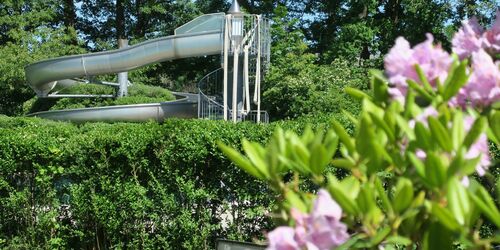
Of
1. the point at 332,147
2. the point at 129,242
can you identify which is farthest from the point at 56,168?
the point at 332,147

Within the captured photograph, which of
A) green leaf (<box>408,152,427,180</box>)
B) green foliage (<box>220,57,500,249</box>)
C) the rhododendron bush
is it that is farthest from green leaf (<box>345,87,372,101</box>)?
green leaf (<box>408,152,427,180</box>)

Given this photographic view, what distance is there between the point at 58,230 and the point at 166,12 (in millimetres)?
29533

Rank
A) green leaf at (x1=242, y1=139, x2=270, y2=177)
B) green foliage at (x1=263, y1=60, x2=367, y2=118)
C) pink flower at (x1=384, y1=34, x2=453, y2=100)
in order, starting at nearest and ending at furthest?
green leaf at (x1=242, y1=139, x2=270, y2=177) < pink flower at (x1=384, y1=34, x2=453, y2=100) < green foliage at (x1=263, y1=60, x2=367, y2=118)

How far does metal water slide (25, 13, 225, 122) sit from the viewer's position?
50.5 feet

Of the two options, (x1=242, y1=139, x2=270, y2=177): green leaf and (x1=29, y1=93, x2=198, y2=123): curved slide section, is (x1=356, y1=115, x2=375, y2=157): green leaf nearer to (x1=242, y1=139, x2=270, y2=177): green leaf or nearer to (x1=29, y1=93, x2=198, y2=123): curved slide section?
(x1=242, y1=139, x2=270, y2=177): green leaf

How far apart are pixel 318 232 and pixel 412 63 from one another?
1.73ft

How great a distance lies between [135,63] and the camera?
1670 centimetres

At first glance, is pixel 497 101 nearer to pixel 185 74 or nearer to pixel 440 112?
pixel 440 112

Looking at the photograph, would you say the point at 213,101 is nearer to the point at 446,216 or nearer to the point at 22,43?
the point at 446,216

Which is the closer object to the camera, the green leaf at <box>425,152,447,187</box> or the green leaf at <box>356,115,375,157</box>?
the green leaf at <box>425,152,447,187</box>

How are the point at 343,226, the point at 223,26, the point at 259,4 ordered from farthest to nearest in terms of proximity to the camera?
the point at 259,4 < the point at 223,26 < the point at 343,226

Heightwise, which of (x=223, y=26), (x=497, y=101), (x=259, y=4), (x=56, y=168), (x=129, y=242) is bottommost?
(x=129, y=242)

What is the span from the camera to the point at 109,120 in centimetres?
1822

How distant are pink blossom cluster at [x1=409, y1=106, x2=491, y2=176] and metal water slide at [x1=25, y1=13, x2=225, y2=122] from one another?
1369 cm
